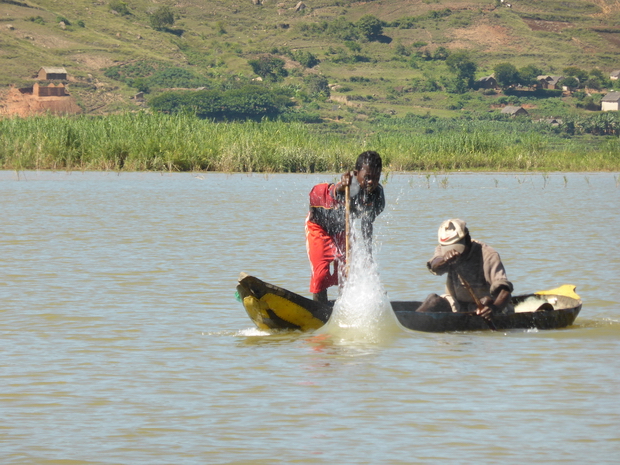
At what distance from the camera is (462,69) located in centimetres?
16050

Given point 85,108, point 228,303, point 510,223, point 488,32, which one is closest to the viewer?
point 228,303

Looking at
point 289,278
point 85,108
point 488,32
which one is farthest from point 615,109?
point 289,278

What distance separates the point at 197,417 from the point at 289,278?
20.7 ft

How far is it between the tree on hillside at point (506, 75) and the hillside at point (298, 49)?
407cm

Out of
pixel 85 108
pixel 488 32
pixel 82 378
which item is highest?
pixel 488 32

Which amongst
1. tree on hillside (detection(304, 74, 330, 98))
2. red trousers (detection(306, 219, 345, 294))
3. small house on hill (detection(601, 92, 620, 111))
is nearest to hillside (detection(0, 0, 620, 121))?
tree on hillside (detection(304, 74, 330, 98))

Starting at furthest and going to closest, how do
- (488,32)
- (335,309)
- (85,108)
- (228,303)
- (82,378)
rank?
(488,32) → (85,108) → (228,303) → (335,309) → (82,378)

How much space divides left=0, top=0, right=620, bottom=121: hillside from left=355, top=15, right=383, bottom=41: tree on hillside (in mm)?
1000

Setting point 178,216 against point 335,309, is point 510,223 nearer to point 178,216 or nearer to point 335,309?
point 178,216

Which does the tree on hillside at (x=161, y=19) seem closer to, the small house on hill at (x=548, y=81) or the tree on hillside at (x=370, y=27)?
the tree on hillside at (x=370, y=27)

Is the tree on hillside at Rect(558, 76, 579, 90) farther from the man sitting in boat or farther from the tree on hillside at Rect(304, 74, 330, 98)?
the man sitting in boat

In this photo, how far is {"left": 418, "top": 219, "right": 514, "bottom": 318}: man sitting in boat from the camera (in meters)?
7.69

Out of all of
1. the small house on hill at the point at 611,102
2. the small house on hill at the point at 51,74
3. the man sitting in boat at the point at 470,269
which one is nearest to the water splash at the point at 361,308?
the man sitting in boat at the point at 470,269

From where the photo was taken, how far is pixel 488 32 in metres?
190
